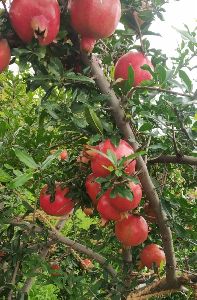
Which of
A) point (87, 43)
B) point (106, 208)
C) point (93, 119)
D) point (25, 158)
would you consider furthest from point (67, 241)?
point (87, 43)

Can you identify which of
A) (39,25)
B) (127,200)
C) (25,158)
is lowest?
(127,200)

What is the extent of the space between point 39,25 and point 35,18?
3 centimetres

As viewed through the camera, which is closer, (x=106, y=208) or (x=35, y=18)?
(x=35, y=18)

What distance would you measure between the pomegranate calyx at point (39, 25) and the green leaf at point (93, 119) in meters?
0.22

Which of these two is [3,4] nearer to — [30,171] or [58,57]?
[58,57]

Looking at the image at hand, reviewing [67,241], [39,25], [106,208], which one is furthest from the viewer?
[67,241]

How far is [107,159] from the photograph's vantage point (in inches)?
41.4

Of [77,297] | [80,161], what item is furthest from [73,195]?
[77,297]

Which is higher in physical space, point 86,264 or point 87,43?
point 87,43

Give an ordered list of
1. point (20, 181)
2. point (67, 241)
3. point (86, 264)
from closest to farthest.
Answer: point (20, 181), point (67, 241), point (86, 264)

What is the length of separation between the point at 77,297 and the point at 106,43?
111 centimetres

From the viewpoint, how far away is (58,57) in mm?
1146

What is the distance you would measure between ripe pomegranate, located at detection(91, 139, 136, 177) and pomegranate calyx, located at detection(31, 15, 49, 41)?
333mm

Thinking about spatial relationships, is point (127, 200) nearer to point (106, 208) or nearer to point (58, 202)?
point (106, 208)
